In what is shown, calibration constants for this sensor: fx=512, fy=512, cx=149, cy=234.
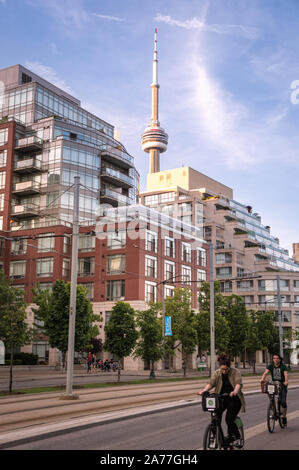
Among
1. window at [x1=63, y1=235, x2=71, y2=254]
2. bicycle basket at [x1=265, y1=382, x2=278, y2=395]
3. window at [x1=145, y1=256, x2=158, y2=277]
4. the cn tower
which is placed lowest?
bicycle basket at [x1=265, y1=382, x2=278, y2=395]

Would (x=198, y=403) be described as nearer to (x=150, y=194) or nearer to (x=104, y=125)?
(x=104, y=125)

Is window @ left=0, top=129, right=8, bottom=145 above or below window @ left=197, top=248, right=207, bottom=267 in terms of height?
above

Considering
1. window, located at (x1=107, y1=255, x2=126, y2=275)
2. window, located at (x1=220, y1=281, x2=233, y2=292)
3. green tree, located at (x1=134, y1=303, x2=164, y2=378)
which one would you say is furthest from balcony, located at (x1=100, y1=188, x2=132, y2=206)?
green tree, located at (x1=134, y1=303, x2=164, y2=378)

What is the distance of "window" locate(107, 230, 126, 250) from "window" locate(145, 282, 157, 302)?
17.7 ft

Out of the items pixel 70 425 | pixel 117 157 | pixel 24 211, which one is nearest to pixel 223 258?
pixel 117 157

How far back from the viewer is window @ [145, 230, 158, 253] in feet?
194

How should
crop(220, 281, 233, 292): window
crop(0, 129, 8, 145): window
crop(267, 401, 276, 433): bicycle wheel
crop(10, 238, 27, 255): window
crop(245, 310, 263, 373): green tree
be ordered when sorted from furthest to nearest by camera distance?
crop(220, 281, 233, 292): window → crop(0, 129, 8, 145): window → crop(10, 238, 27, 255): window → crop(245, 310, 263, 373): green tree → crop(267, 401, 276, 433): bicycle wheel

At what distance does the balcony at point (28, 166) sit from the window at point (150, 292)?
929 inches

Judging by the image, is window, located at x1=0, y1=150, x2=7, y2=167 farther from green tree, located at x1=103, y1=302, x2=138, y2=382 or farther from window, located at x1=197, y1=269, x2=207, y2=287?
green tree, located at x1=103, y1=302, x2=138, y2=382

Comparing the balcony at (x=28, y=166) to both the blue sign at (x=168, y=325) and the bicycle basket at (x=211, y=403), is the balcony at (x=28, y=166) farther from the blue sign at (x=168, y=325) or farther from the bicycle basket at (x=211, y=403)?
the bicycle basket at (x=211, y=403)

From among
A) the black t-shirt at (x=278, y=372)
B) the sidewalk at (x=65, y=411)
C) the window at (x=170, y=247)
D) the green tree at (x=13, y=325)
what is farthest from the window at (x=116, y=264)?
the black t-shirt at (x=278, y=372)

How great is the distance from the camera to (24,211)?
6900cm

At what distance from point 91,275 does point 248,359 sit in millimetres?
44088

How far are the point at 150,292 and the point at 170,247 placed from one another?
7309mm
